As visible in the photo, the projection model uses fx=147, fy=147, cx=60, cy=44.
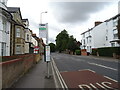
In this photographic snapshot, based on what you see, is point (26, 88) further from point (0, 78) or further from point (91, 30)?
point (91, 30)

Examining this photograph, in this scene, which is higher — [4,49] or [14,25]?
[14,25]

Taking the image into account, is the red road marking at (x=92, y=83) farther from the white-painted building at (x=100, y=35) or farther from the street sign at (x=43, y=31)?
the white-painted building at (x=100, y=35)

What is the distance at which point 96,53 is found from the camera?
43406 mm

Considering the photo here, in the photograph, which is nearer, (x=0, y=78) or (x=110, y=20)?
(x=0, y=78)

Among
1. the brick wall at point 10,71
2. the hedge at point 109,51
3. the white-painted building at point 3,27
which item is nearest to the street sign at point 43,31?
the brick wall at point 10,71

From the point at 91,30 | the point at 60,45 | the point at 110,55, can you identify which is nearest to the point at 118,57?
the point at 110,55

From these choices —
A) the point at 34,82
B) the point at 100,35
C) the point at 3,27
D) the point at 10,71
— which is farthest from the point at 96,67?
the point at 100,35

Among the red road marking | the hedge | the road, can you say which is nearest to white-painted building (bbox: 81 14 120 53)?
the hedge

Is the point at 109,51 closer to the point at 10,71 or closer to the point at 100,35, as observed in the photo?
the point at 100,35

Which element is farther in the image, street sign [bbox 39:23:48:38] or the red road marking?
street sign [bbox 39:23:48:38]

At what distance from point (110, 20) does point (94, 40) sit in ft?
39.7

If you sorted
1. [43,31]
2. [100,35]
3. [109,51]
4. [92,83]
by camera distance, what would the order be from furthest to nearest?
[100,35] → [109,51] → [43,31] → [92,83]

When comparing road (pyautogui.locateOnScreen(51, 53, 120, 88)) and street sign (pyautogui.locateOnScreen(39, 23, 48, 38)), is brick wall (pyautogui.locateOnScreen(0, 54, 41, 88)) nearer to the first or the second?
street sign (pyautogui.locateOnScreen(39, 23, 48, 38))

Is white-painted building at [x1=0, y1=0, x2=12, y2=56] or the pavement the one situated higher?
white-painted building at [x1=0, y1=0, x2=12, y2=56]
